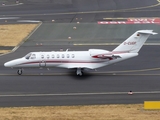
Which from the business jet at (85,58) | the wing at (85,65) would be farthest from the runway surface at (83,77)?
the business jet at (85,58)

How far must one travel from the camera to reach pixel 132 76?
44719 millimetres

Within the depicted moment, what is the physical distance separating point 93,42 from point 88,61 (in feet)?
47.4

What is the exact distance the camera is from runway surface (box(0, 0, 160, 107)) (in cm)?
3828

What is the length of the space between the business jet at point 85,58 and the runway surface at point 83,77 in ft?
3.25

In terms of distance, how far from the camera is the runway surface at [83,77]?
126 ft

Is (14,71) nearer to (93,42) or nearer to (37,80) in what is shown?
(37,80)

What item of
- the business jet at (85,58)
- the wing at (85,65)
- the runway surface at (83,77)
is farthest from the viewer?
the business jet at (85,58)

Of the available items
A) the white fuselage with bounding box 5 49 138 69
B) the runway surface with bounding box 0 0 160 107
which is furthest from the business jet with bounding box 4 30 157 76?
the runway surface with bounding box 0 0 160 107

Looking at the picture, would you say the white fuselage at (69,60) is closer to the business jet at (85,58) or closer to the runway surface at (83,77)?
the business jet at (85,58)

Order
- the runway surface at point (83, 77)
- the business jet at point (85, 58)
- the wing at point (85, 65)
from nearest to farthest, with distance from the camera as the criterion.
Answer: the runway surface at point (83, 77) < the wing at point (85, 65) < the business jet at point (85, 58)

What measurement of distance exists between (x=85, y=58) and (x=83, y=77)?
1809mm

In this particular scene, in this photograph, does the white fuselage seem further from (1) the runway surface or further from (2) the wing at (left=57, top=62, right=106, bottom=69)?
(1) the runway surface

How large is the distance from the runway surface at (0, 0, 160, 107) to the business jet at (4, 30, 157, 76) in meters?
0.99

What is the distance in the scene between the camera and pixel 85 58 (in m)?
44.9
